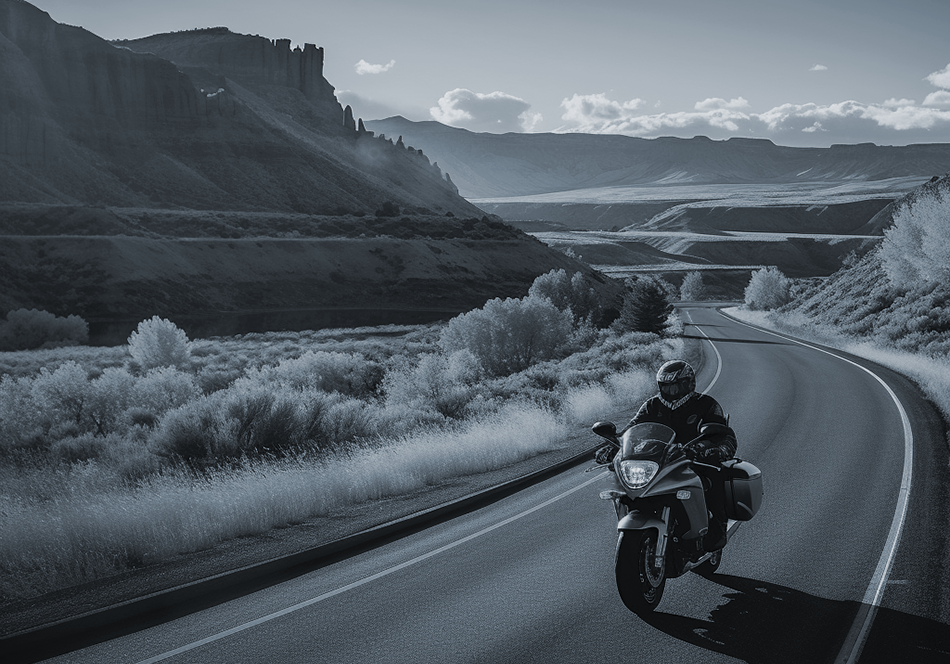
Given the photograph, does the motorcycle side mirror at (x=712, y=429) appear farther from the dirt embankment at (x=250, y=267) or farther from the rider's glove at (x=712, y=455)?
the dirt embankment at (x=250, y=267)

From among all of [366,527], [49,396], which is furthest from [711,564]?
[49,396]

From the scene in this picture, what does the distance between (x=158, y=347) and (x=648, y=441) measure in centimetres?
3505

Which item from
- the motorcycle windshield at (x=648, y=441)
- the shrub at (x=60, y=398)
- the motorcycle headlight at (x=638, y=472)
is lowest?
the shrub at (x=60, y=398)

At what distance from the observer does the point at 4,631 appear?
5.99m

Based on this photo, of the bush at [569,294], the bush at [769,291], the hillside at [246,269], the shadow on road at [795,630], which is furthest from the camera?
the bush at [769,291]

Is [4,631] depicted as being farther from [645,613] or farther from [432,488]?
[432,488]

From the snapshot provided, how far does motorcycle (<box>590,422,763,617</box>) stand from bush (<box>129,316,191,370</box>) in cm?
3358

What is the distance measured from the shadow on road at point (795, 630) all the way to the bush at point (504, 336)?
31996 millimetres

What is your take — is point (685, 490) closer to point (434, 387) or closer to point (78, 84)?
point (434, 387)

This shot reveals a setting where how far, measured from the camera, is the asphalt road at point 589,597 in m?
5.85

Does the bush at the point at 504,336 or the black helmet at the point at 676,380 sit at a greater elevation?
the black helmet at the point at 676,380

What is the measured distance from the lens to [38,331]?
2057 inches

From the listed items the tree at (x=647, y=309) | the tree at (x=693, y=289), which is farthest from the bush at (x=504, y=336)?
the tree at (x=693, y=289)

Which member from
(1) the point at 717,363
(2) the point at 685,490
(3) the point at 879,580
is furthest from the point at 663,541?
(1) the point at 717,363
